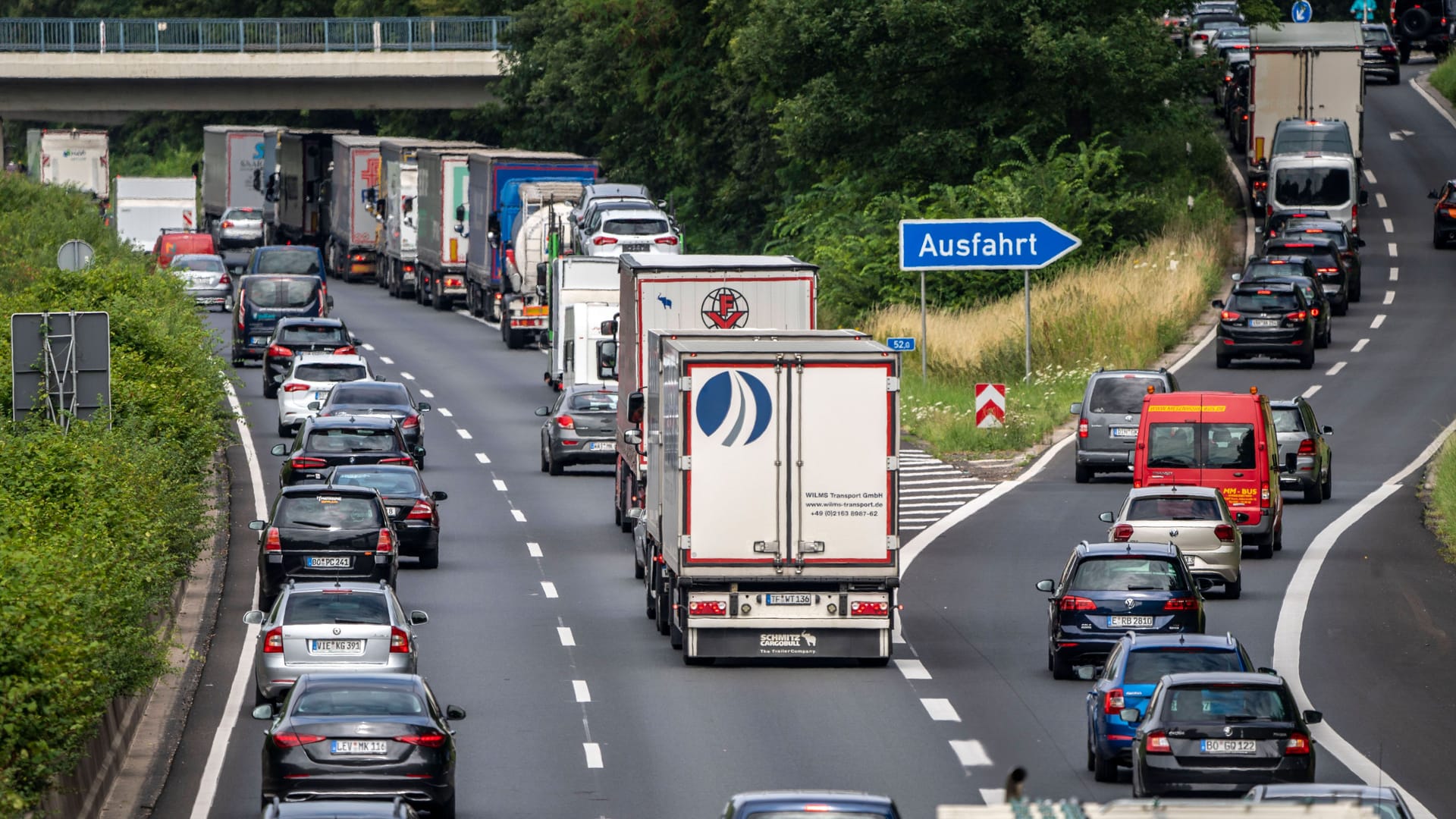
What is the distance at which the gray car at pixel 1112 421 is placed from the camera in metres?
39.6

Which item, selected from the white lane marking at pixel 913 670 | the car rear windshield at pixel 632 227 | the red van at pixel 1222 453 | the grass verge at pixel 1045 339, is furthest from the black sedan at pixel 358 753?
the car rear windshield at pixel 632 227

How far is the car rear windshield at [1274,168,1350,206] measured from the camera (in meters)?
66.0

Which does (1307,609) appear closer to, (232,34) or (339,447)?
(339,447)

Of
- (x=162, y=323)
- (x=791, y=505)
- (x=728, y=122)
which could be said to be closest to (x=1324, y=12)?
(x=728, y=122)

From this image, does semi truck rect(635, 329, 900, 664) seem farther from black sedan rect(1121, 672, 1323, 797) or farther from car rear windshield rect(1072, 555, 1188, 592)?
black sedan rect(1121, 672, 1323, 797)

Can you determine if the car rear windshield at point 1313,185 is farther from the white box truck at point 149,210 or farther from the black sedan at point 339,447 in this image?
the white box truck at point 149,210

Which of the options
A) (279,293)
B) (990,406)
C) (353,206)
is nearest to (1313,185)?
(990,406)

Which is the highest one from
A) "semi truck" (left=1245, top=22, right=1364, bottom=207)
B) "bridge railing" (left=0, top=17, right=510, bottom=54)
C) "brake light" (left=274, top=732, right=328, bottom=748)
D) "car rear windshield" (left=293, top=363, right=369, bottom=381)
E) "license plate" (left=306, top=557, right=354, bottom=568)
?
"bridge railing" (left=0, top=17, right=510, bottom=54)

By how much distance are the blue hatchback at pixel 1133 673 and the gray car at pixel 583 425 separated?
21.3 meters

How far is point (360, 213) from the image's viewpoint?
3145 inches

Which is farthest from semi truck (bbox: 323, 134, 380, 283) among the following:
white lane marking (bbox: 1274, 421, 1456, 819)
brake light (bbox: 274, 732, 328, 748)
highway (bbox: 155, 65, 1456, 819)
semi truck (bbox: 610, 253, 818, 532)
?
brake light (bbox: 274, 732, 328, 748)

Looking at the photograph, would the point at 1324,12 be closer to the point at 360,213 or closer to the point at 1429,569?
the point at 360,213

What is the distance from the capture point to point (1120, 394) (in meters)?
39.8

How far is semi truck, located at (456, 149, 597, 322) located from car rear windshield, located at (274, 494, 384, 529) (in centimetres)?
3189
